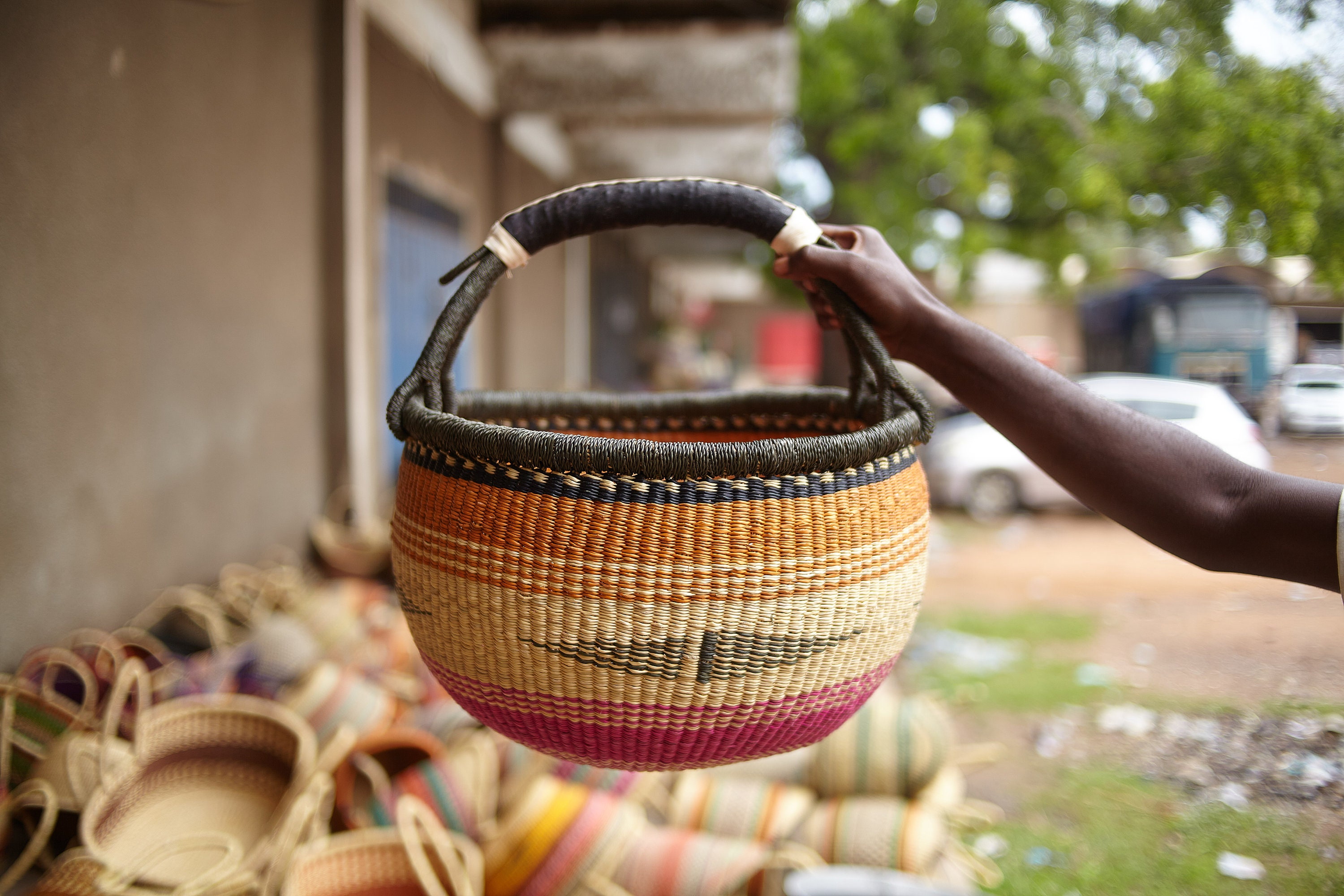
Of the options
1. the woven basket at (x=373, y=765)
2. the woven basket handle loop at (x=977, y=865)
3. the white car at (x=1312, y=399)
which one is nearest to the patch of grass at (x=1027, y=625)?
the woven basket handle loop at (x=977, y=865)

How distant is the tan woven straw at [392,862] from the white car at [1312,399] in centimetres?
152

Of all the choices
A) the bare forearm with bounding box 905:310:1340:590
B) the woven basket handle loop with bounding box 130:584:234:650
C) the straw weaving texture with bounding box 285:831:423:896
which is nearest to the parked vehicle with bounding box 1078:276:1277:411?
the bare forearm with bounding box 905:310:1340:590

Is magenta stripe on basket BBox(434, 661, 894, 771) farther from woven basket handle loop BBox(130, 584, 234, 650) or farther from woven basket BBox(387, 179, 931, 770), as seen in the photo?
woven basket handle loop BBox(130, 584, 234, 650)

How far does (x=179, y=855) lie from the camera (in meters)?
1.67

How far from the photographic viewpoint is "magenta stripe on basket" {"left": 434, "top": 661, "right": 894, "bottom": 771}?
0.76 m

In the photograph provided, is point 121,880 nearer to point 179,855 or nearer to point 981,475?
point 179,855

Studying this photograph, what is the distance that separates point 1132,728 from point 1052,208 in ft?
20.2

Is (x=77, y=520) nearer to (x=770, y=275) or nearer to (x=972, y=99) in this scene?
(x=972, y=99)

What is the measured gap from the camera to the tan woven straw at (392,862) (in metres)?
1.51

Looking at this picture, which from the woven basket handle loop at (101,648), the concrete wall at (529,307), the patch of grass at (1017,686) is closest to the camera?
the woven basket handle loop at (101,648)

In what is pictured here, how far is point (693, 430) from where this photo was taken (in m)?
1.22

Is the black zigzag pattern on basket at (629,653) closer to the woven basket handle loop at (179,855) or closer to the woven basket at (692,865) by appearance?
the woven basket at (692,865)

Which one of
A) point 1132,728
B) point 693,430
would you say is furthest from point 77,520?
point 1132,728

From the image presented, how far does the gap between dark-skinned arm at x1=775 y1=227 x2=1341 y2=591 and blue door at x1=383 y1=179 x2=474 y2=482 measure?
4.03 meters
